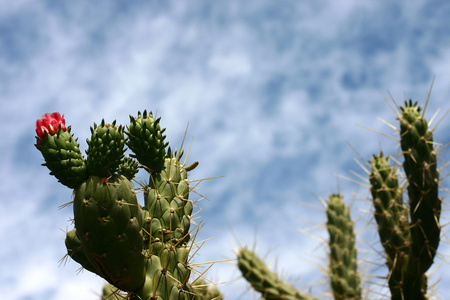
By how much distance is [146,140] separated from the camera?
9.45 feet

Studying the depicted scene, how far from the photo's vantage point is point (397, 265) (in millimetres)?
4000

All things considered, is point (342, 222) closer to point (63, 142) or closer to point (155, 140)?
point (155, 140)

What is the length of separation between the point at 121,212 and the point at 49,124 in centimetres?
56

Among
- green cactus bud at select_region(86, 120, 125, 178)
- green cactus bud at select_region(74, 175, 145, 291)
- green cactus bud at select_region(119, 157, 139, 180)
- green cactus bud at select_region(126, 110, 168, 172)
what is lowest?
green cactus bud at select_region(74, 175, 145, 291)

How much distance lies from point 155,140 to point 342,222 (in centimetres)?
329

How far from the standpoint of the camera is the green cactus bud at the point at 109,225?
2359 millimetres

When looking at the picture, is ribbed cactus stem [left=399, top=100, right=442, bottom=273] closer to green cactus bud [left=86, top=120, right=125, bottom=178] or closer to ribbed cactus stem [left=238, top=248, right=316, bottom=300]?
ribbed cactus stem [left=238, top=248, right=316, bottom=300]

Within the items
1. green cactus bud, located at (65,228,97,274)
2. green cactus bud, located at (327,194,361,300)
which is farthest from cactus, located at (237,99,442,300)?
green cactus bud, located at (65,228,97,274)

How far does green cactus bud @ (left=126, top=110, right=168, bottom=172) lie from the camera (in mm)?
2871

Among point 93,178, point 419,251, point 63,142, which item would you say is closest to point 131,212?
point 93,178

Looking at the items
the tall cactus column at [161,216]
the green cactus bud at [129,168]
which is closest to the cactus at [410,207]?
the tall cactus column at [161,216]

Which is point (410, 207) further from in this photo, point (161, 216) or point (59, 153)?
point (59, 153)

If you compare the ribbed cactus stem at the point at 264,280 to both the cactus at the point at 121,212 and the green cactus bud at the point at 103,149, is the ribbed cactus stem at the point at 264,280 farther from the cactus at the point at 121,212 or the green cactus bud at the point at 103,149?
the green cactus bud at the point at 103,149

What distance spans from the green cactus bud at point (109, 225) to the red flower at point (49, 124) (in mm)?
303
